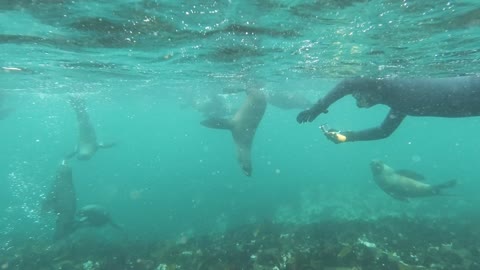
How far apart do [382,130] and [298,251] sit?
417 centimetres

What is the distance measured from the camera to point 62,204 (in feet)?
50.8

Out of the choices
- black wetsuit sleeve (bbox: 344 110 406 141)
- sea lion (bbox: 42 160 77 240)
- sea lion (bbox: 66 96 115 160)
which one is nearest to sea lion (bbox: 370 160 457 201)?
black wetsuit sleeve (bbox: 344 110 406 141)

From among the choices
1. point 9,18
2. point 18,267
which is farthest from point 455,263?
point 18,267

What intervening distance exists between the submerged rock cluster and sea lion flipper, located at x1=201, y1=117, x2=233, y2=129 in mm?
4304

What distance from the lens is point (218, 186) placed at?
1192 inches

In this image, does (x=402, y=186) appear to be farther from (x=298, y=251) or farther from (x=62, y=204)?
(x=62, y=204)

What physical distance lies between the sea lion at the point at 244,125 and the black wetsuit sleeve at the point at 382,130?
5.88 meters

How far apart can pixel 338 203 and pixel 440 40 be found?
585 inches

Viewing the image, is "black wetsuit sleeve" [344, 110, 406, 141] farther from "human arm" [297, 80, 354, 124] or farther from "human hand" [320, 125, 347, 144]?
"human arm" [297, 80, 354, 124]

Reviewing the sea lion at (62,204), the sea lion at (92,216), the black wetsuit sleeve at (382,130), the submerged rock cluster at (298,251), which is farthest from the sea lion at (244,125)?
the sea lion at (62,204)

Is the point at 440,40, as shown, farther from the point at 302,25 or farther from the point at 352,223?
the point at 352,223

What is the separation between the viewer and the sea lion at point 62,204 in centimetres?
1524

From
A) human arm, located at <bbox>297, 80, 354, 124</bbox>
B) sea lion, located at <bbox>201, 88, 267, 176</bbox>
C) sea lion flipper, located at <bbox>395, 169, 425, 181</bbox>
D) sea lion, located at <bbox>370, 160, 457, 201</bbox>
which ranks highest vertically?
human arm, located at <bbox>297, 80, 354, 124</bbox>

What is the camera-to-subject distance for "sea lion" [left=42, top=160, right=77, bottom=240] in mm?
15242
